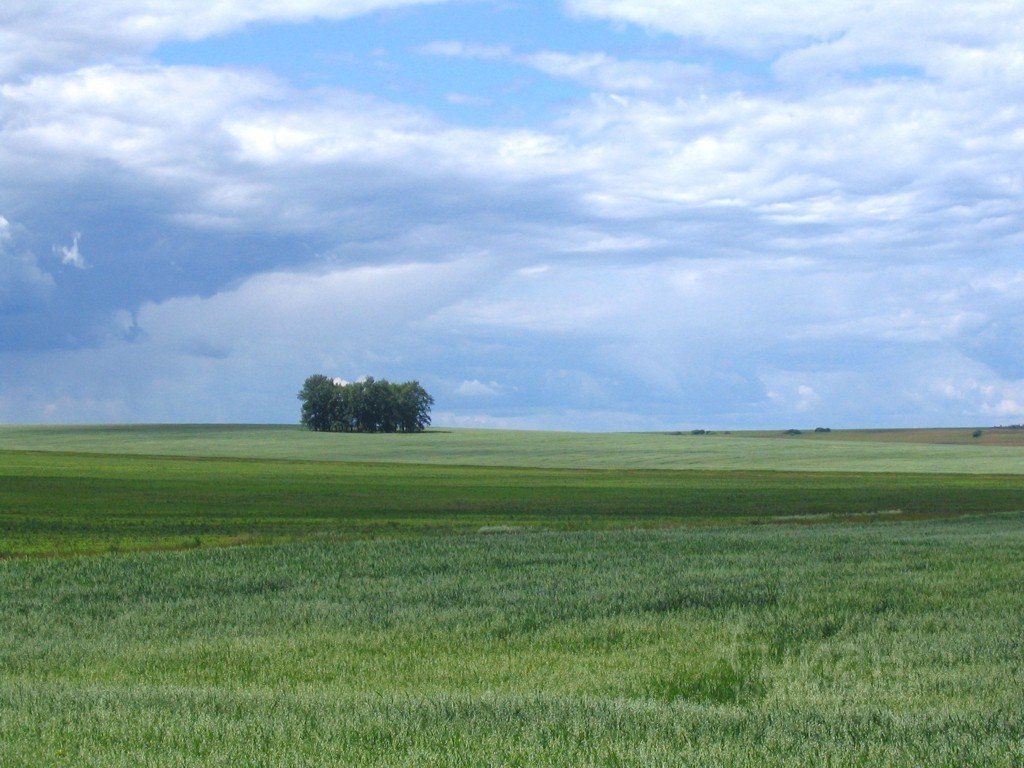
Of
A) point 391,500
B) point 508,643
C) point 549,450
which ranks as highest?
point 549,450

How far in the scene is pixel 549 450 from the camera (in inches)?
4471

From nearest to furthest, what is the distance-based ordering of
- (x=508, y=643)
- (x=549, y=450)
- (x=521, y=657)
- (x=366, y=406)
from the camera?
(x=521, y=657), (x=508, y=643), (x=549, y=450), (x=366, y=406)

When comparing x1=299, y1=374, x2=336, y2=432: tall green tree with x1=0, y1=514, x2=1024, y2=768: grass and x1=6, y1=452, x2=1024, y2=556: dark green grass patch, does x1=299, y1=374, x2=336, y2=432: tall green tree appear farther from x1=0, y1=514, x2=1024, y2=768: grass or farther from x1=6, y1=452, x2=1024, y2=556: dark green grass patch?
x1=0, y1=514, x2=1024, y2=768: grass

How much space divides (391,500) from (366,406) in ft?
362

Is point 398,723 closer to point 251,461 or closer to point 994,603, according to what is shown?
point 994,603

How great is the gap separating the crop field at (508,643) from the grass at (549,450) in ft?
181

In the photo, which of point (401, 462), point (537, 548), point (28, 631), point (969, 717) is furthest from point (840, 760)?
point (401, 462)

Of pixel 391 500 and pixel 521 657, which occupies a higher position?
pixel 521 657

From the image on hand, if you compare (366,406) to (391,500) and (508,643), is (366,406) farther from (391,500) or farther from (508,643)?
(508,643)

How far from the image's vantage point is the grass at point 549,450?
9975 cm

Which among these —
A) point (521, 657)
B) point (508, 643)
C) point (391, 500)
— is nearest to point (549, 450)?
point (391, 500)

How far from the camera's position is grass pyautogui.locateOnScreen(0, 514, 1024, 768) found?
8859mm

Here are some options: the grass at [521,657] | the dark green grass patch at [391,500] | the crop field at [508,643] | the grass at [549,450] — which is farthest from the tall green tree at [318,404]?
the grass at [521,657]

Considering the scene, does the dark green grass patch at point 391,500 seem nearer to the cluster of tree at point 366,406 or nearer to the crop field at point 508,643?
the crop field at point 508,643
